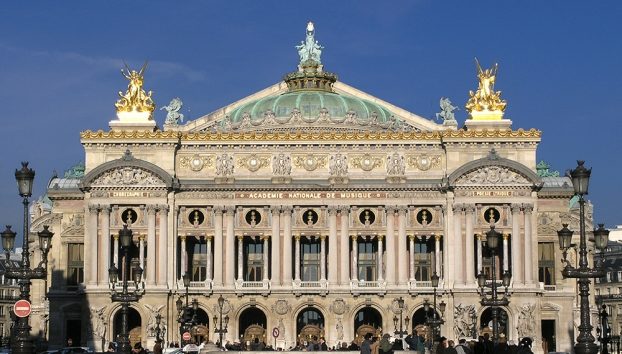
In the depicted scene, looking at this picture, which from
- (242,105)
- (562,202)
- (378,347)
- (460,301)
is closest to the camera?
(378,347)

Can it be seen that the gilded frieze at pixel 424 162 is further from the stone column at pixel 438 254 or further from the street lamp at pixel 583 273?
the street lamp at pixel 583 273

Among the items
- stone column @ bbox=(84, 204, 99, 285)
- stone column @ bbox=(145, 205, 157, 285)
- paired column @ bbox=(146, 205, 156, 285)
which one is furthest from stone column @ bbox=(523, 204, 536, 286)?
stone column @ bbox=(84, 204, 99, 285)

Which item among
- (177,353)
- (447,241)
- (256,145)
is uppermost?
(256,145)

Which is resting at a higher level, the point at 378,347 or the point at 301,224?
the point at 301,224

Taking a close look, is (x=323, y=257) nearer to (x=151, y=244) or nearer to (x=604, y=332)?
(x=151, y=244)

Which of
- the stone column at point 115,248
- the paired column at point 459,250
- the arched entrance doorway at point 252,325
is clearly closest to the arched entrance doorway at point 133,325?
the stone column at point 115,248

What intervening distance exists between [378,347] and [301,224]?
52.8 metres

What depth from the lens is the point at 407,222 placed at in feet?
376

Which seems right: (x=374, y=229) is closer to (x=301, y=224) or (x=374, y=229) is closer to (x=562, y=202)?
(x=301, y=224)

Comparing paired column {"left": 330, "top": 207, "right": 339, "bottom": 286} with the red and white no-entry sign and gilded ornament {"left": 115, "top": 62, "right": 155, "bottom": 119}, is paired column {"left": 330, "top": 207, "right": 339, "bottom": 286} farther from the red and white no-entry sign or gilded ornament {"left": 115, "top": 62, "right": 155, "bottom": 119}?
the red and white no-entry sign

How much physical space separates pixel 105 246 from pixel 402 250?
84.6ft

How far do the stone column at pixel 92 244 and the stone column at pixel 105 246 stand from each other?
0.60 meters

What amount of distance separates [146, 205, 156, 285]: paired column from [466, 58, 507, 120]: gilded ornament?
1184 inches

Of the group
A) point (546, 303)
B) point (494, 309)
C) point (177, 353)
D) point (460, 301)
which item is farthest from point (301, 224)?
point (494, 309)
